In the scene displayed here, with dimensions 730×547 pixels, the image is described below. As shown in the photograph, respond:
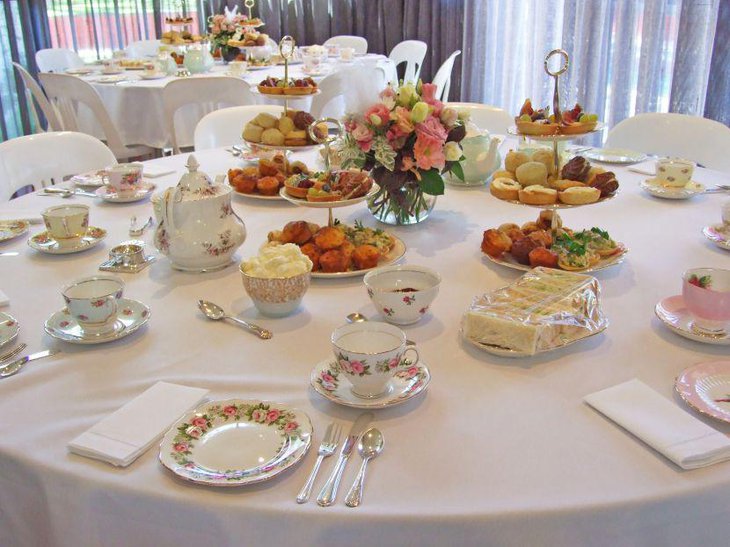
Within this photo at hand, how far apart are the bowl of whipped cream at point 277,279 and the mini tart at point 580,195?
1.77 ft

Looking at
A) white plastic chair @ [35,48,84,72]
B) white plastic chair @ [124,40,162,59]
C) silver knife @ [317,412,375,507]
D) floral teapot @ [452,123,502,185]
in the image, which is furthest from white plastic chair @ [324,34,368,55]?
silver knife @ [317,412,375,507]

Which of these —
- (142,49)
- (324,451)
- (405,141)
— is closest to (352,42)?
(142,49)

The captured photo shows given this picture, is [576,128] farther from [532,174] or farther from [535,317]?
[535,317]

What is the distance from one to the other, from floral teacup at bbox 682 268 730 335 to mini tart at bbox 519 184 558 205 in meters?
0.33

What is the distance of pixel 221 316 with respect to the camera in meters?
1.19

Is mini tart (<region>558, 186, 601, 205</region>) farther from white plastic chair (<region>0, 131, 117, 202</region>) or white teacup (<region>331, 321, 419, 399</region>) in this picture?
white plastic chair (<region>0, 131, 117, 202</region>)

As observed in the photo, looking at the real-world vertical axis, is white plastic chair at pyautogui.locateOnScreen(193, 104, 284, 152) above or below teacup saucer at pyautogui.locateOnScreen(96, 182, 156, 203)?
above

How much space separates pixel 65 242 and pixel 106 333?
0.48 m

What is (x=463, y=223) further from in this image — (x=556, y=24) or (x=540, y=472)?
(x=556, y=24)

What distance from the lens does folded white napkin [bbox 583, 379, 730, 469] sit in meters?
0.81

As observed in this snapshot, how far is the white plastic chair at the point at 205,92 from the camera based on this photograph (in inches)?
134

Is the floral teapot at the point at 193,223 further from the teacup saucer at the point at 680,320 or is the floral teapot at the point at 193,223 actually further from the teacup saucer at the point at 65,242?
the teacup saucer at the point at 680,320

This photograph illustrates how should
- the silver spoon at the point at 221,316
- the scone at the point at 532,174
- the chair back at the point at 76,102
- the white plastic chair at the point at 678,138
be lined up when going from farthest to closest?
the chair back at the point at 76,102 < the white plastic chair at the point at 678,138 < the scone at the point at 532,174 < the silver spoon at the point at 221,316

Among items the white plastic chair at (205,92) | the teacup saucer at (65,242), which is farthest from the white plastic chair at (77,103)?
the teacup saucer at (65,242)
